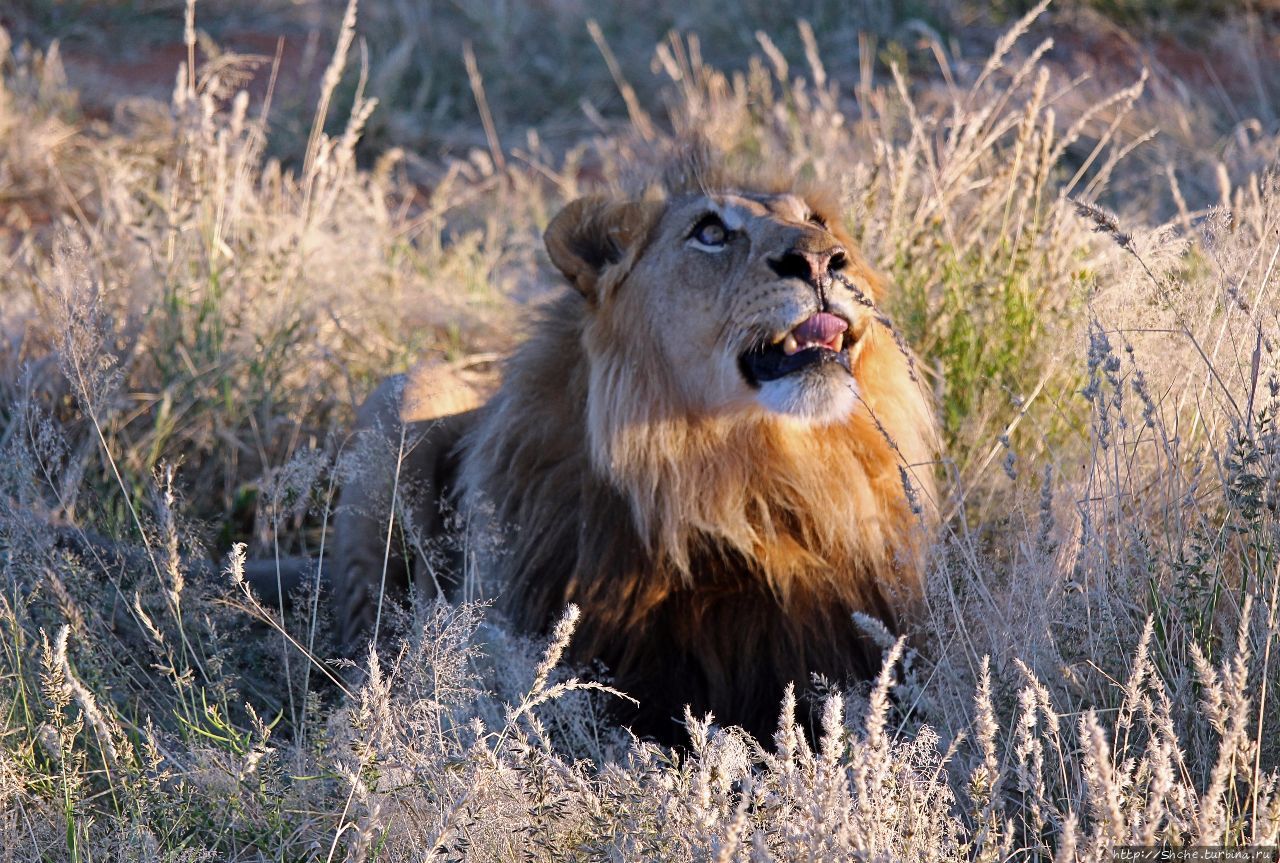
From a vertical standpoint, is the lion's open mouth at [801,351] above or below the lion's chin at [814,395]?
above

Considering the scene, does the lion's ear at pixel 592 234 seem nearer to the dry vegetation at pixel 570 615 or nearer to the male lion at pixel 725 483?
the male lion at pixel 725 483

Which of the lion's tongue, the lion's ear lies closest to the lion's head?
the lion's tongue

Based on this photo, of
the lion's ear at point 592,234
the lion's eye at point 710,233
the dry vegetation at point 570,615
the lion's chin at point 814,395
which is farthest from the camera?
the lion's ear at point 592,234

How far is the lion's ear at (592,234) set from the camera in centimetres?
439

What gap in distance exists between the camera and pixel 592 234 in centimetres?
445

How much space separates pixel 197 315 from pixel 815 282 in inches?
115

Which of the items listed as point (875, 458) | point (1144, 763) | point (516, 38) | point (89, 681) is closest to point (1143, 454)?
point (875, 458)

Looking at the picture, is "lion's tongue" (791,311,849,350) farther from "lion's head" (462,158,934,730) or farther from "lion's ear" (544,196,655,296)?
"lion's ear" (544,196,655,296)

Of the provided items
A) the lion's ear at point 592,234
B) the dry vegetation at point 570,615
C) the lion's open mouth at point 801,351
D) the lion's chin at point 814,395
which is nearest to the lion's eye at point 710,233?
the lion's ear at point 592,234

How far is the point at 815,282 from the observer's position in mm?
3939

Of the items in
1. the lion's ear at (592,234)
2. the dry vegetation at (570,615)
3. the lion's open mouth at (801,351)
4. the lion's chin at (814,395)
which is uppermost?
the lion's ear at (592,234)

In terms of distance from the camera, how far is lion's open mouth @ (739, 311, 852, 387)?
396 centimetres

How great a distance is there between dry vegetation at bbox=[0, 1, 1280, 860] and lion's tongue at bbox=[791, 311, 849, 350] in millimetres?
493

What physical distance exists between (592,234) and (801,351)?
813 mm
